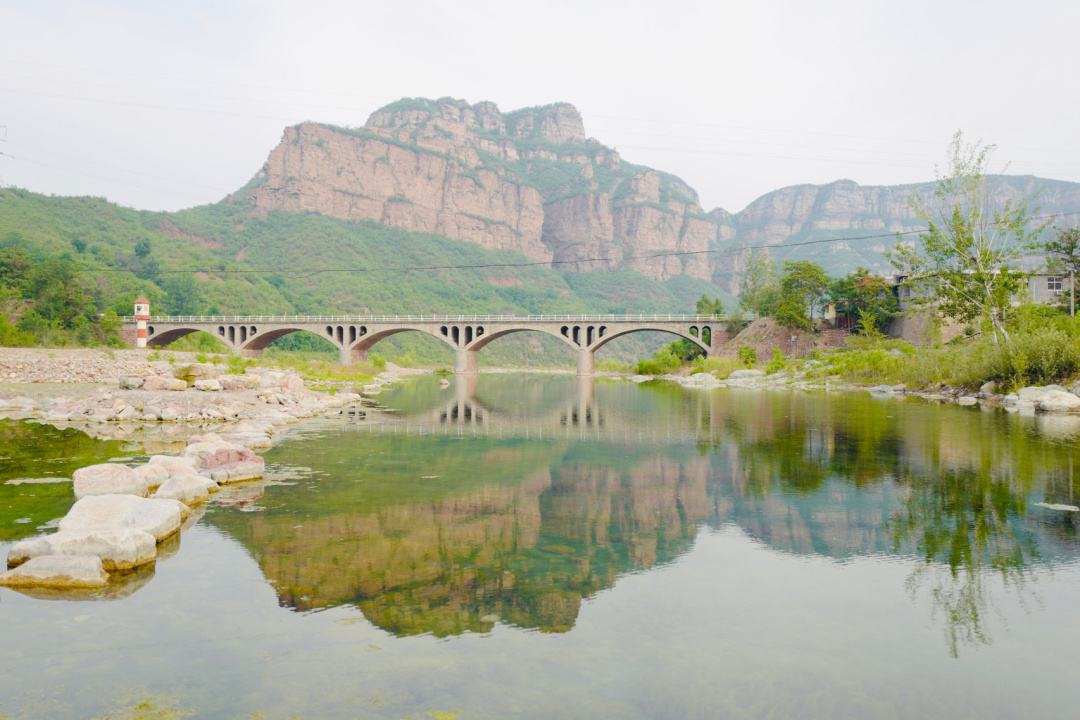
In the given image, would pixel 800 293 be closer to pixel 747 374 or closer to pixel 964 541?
pixel 747 374

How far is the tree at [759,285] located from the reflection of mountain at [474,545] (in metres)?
52.1

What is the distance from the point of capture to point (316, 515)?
8367 mm

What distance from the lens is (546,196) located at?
528 ft

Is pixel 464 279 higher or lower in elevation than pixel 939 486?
higher

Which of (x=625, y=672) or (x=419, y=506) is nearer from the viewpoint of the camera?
(x=625, y=672)

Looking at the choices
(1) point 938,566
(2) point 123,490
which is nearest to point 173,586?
(2) point 123,490

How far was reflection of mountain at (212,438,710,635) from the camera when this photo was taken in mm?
5629

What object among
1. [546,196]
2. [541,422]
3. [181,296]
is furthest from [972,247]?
[546,196]

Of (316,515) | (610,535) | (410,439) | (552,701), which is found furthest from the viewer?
(410,439)

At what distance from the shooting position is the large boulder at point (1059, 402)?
2067 centimetres

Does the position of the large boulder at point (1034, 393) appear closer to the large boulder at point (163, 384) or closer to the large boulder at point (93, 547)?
the large boulder at point (93, 547)

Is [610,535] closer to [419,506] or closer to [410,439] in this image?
[419,506]

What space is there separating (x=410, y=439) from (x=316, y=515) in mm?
7654

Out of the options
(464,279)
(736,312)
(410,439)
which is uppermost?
(464,279)
